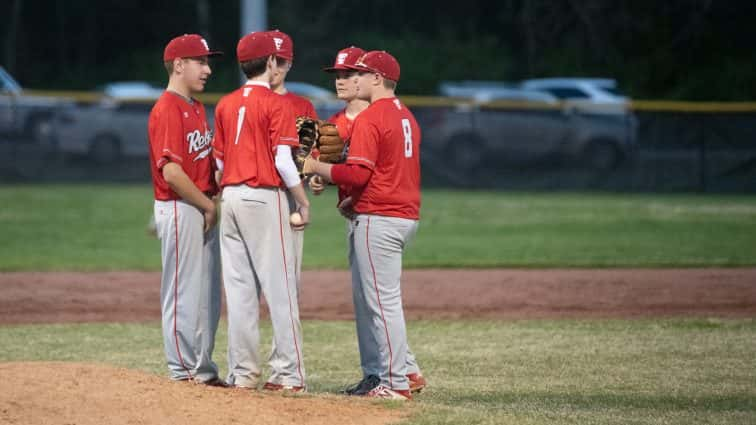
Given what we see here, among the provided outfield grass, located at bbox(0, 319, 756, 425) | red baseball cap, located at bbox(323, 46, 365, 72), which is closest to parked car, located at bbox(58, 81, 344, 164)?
outfield grass, located at bbox(0, 319, 756, 425)

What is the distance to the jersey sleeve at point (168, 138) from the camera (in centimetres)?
606

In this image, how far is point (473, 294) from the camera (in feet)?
34.8

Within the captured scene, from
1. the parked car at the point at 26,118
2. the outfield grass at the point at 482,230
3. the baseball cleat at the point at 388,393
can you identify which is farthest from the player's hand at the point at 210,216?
the parked car at the point at 26,118

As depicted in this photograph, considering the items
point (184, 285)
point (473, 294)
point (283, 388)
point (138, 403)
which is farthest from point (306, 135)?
point (473, 294)

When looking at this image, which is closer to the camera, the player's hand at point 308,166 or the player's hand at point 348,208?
the player's hand at point 308,166

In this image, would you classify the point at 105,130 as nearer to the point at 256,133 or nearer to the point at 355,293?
the point at 355,293

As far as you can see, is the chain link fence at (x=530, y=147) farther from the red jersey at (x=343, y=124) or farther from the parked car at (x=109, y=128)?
the red jersey at (x=343, y=124)

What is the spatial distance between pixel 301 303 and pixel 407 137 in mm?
4314

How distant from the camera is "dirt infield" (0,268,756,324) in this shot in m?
9.65

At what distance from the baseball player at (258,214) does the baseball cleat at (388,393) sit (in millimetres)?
393

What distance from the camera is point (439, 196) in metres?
20.7

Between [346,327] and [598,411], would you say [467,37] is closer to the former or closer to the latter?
[346,327]

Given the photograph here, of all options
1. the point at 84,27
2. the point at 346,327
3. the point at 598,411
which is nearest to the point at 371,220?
the point at 598,411

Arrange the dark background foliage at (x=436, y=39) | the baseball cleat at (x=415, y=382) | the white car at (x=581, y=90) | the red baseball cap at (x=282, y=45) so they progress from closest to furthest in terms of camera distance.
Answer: the red baseball cap at (x=282, y=45)
the baseball cleat at (x=415, y=382)
the white car at (x=581, y=90)
the dark background foliage at (x=436, y=39)
